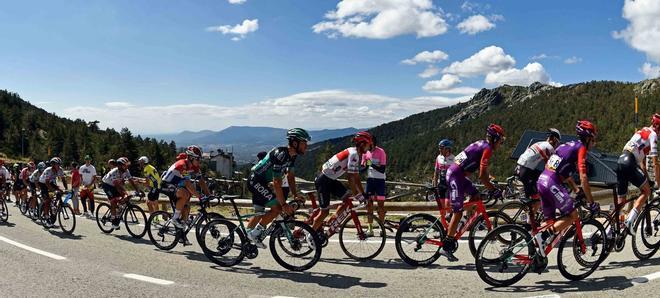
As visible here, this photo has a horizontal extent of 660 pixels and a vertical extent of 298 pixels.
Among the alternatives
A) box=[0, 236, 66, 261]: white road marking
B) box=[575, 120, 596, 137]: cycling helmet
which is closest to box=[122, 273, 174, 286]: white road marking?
box=[0, 236, 66, 261]: white road marking

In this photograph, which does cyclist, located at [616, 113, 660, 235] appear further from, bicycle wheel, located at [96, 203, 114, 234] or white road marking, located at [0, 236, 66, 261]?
bicycle wheel, located at [96, 203, 114, 234]

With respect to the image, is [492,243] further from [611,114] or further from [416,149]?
[416,149]

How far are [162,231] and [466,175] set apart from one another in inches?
234

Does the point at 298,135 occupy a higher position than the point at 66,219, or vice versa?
the point at 298,135

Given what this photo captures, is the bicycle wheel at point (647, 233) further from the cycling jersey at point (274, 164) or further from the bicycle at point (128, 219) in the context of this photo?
the bicycle at point (128, 219)

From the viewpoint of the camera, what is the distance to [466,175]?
23.7 ft

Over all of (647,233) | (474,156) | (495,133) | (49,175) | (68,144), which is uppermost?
(68,144)

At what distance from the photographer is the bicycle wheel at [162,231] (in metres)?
9.02

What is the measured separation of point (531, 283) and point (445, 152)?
4983 millimetres

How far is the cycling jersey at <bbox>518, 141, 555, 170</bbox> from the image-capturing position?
24.5 ft

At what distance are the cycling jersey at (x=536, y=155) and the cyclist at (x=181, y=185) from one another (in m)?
6.03

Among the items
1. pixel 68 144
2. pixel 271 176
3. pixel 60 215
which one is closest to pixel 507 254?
pixel 271 176

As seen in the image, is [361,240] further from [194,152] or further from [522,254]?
[194,152]

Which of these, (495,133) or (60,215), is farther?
(60,215)
